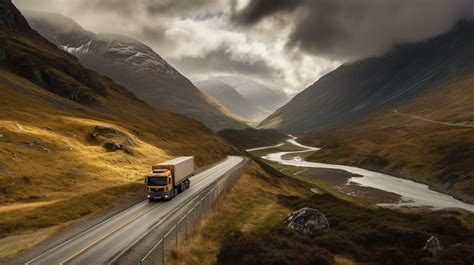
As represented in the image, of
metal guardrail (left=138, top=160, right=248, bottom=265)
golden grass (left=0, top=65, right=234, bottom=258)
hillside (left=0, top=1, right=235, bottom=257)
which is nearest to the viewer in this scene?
Answer: metal guardrail (left=138, top=160, right=248, bottom=265)

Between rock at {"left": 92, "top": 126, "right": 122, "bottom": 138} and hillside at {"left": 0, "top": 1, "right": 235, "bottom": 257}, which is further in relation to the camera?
rock at {"left": 92, "top": 126, "right": 122, "bottom": 138}

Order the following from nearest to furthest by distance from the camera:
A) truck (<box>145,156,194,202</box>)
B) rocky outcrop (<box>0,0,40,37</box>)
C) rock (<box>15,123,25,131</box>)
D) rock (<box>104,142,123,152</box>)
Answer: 1. truck (<box>145,156,194,202</box>)
2. rock (<box>15,123,25,131</box>)
3. rock (<box>104,142,123,152</box>)
4. rocky outcrop (<box>0,0,40,37</box>)

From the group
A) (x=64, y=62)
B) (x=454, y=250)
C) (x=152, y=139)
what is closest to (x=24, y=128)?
(x=152, y=139)

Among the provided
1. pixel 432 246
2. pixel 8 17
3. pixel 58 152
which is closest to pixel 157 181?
pixel 58 152

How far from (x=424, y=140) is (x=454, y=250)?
138332 millimetres

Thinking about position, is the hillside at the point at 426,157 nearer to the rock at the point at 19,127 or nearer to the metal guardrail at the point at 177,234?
the metal guardrail at the point at 177,234

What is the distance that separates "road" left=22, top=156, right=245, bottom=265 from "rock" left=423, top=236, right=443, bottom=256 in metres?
22.2

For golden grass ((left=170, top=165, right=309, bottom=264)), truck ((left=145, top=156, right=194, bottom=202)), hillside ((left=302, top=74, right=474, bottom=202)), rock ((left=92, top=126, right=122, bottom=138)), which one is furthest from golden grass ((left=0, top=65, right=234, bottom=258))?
hillside ((left=302, top=74, right=474, bottom=202))

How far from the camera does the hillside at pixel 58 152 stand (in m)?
38.5

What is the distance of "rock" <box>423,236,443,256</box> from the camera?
28.8 meters

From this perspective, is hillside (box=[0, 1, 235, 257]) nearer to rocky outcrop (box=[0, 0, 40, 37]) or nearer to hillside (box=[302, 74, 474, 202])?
rocky outcrop (box=[0, 0, 40, 37])

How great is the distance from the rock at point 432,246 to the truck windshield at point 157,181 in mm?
28679

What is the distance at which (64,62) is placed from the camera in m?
156

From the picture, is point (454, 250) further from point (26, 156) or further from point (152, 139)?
point (152, 139)
